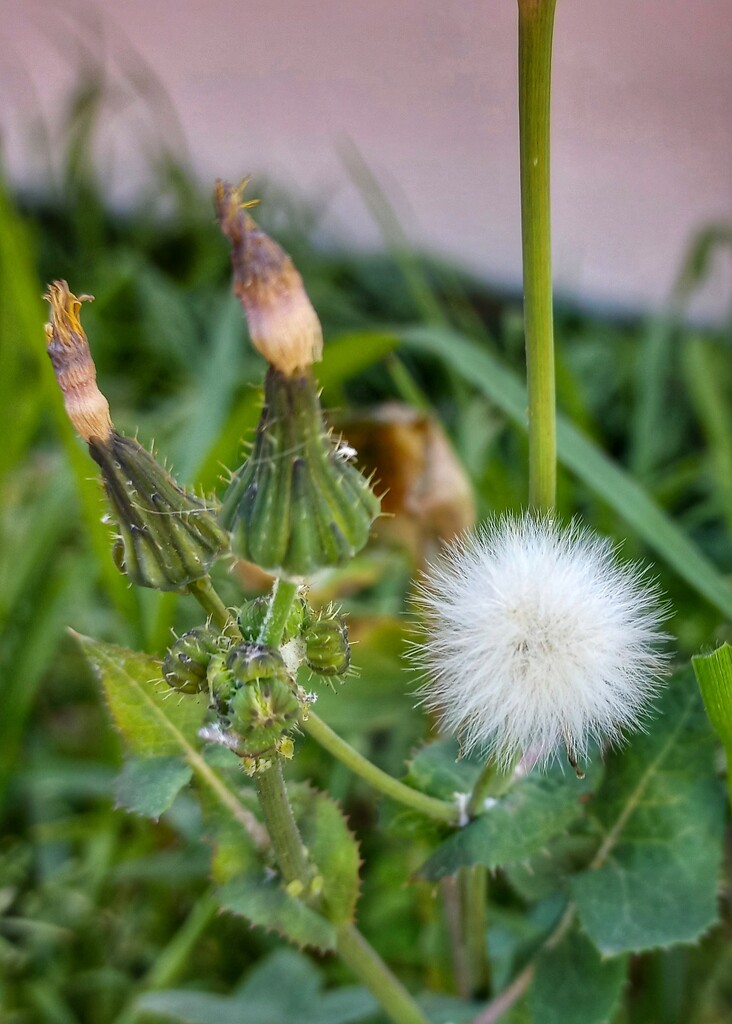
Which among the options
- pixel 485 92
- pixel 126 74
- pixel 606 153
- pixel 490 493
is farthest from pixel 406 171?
pixel 490 493

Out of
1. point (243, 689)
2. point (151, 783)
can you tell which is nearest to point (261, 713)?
point (243, 689)

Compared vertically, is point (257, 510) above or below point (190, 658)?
above

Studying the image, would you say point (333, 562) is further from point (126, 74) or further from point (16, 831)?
point (126, 74)

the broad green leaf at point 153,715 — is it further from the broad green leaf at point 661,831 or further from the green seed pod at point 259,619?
the broad green leaf at point 661,831

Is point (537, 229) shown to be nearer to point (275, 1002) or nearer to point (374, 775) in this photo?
point (374, 775)

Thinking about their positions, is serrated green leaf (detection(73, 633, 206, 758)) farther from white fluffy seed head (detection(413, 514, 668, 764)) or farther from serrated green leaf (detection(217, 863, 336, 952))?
white fluffy seed head (detection(413, 514, 668, 764))

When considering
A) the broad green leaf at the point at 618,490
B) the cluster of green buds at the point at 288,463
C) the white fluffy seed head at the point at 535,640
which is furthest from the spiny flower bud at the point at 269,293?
the broad green leaf at the point at 618,490
